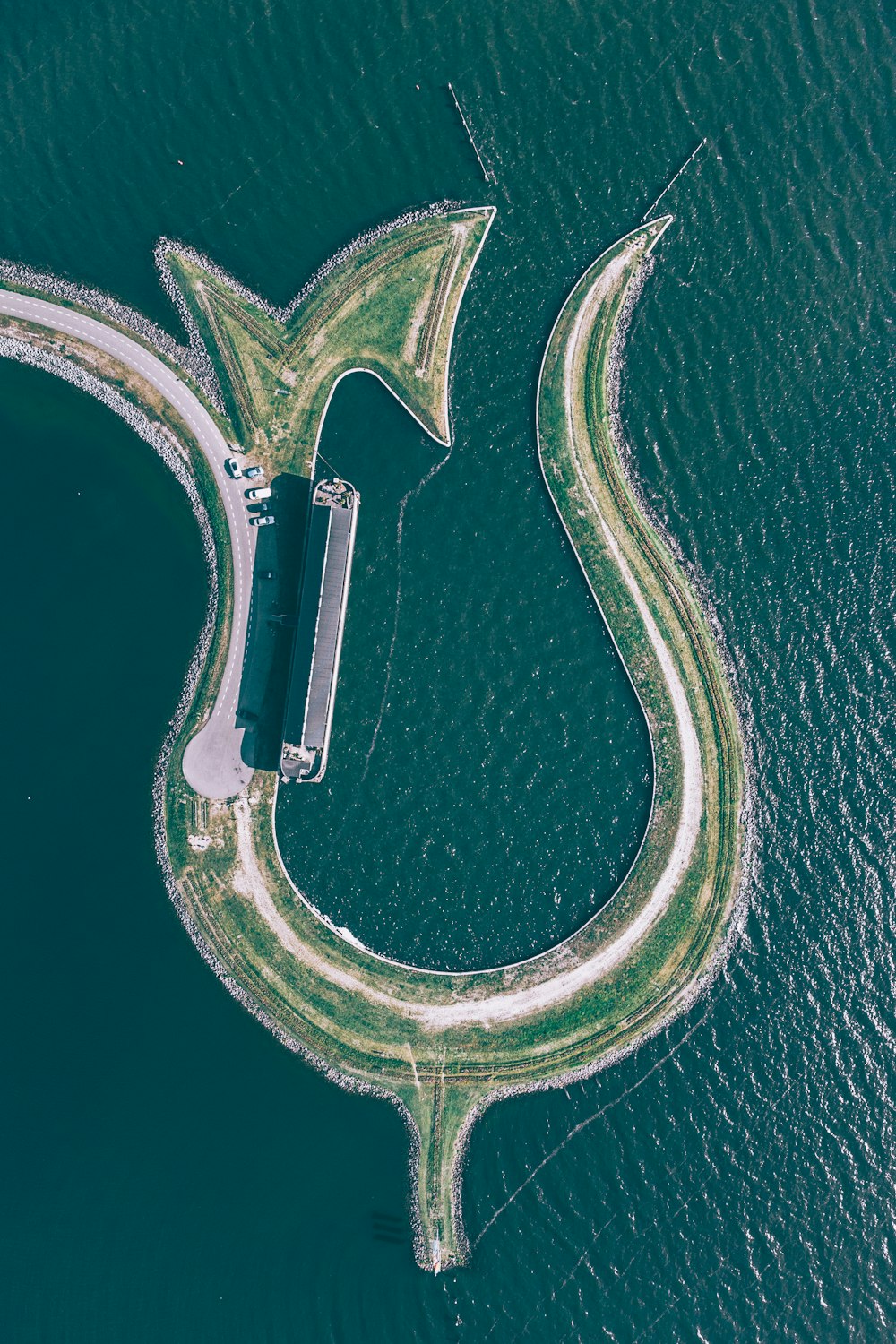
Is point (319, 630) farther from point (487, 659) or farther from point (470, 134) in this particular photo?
point (470, 134)

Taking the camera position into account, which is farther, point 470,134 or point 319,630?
point 470,134

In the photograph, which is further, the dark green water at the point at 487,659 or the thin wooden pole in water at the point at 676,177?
the thin wooden pole in water at the point at 676,177

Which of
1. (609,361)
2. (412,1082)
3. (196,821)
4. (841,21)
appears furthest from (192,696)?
(841,21)

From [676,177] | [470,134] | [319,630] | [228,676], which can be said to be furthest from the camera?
[228,676]

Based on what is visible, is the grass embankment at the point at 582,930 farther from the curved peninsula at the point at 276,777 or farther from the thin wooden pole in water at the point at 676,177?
the thin wooden pole in water at the point at 676,177

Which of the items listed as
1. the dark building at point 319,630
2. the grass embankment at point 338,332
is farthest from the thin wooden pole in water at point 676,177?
the dark building at point 319,630

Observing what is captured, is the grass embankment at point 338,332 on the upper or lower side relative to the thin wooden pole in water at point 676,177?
lower

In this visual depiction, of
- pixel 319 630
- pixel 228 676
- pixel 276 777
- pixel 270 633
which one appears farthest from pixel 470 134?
A: pixel 276 777

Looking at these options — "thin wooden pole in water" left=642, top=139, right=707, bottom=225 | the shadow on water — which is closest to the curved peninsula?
the shadow on water
